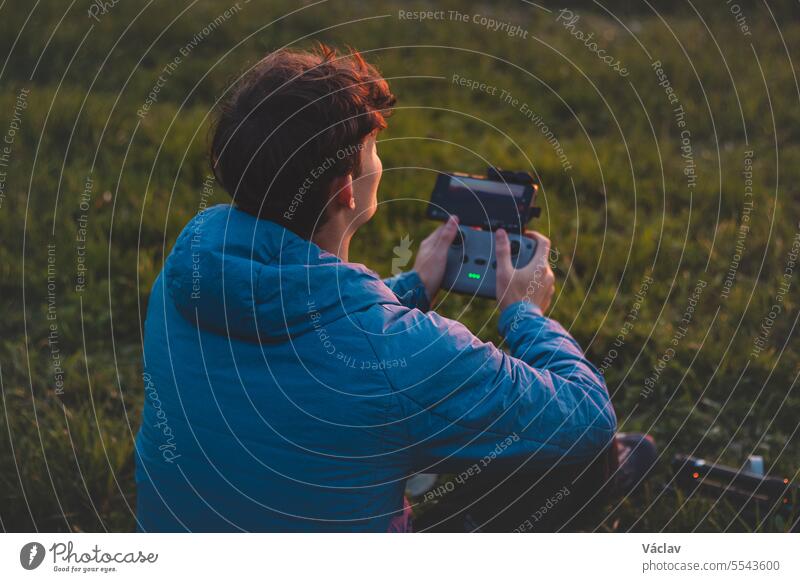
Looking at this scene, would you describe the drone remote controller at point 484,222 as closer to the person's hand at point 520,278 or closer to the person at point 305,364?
the person's hand at point 520,278

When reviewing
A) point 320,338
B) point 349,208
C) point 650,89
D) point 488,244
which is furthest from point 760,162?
point 320,338

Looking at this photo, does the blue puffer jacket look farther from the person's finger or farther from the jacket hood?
the person's finger

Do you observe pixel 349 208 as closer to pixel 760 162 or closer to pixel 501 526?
pixel 501 526

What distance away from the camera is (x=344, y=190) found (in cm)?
194

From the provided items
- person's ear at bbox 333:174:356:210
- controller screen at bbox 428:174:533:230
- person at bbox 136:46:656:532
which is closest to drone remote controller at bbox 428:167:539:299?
controller screen at bbox 428:174:533:230

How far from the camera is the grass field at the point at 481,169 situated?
3197mm

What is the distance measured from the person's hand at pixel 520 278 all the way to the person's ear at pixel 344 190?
0.57m

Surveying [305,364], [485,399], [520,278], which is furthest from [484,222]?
[305,364]

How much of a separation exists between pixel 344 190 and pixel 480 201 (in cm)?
78

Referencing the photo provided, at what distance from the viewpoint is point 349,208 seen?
201 cm

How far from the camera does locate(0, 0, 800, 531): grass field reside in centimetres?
320

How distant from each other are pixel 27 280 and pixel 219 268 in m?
2.54

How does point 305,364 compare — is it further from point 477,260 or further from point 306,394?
point 477,260

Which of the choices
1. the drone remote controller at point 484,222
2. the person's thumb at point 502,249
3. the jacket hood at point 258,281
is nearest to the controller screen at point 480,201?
the drone remote controller at point 484,222
